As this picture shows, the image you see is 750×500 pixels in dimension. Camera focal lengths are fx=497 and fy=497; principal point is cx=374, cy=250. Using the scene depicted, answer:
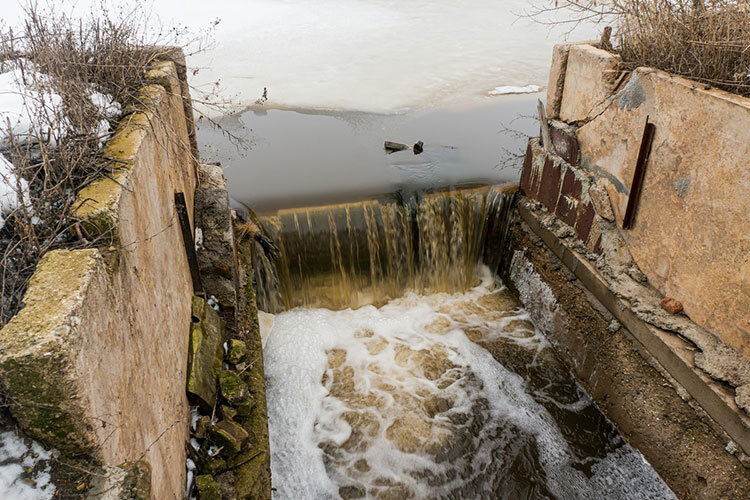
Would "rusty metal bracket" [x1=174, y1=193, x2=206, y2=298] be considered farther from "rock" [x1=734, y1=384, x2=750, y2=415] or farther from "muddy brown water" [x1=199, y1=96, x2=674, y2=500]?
"rock" [x1=734, y1=384, x2=750, y2=415]

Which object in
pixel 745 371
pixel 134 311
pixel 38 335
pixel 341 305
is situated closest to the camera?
pixel 38 335

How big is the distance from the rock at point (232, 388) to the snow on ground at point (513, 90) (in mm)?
7898

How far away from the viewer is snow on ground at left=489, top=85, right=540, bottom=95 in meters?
9.63

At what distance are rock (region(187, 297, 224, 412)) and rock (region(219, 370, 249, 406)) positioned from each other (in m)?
0.06

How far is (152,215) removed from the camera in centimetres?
274

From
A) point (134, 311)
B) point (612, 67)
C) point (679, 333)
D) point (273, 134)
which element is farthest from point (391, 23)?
point (134, 311)

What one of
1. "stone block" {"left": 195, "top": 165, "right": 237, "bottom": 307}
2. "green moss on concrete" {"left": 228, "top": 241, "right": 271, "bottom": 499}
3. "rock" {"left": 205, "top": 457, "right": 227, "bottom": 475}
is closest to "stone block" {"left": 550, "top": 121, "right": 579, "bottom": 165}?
"stone block" {"left": 195, "top": 165, "right": 237, "bottom": 307}

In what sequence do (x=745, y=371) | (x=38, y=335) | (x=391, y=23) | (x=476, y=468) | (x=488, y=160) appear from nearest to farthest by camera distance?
(x=38, y=335) < (x=745, y=371) < (x=476, y=468) < (x=488, y=160) < (x=391, y=23)

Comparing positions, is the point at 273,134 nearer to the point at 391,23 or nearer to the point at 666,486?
the point at 666,486

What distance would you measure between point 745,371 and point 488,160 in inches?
187

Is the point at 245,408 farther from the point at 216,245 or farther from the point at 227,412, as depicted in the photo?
the point at 216,245

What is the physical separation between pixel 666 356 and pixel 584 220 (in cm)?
159

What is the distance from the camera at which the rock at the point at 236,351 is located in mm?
3977

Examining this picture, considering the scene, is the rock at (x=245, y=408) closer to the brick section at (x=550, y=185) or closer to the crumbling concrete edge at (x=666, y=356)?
the crumbling concrete edge at (x=666, y=356)
